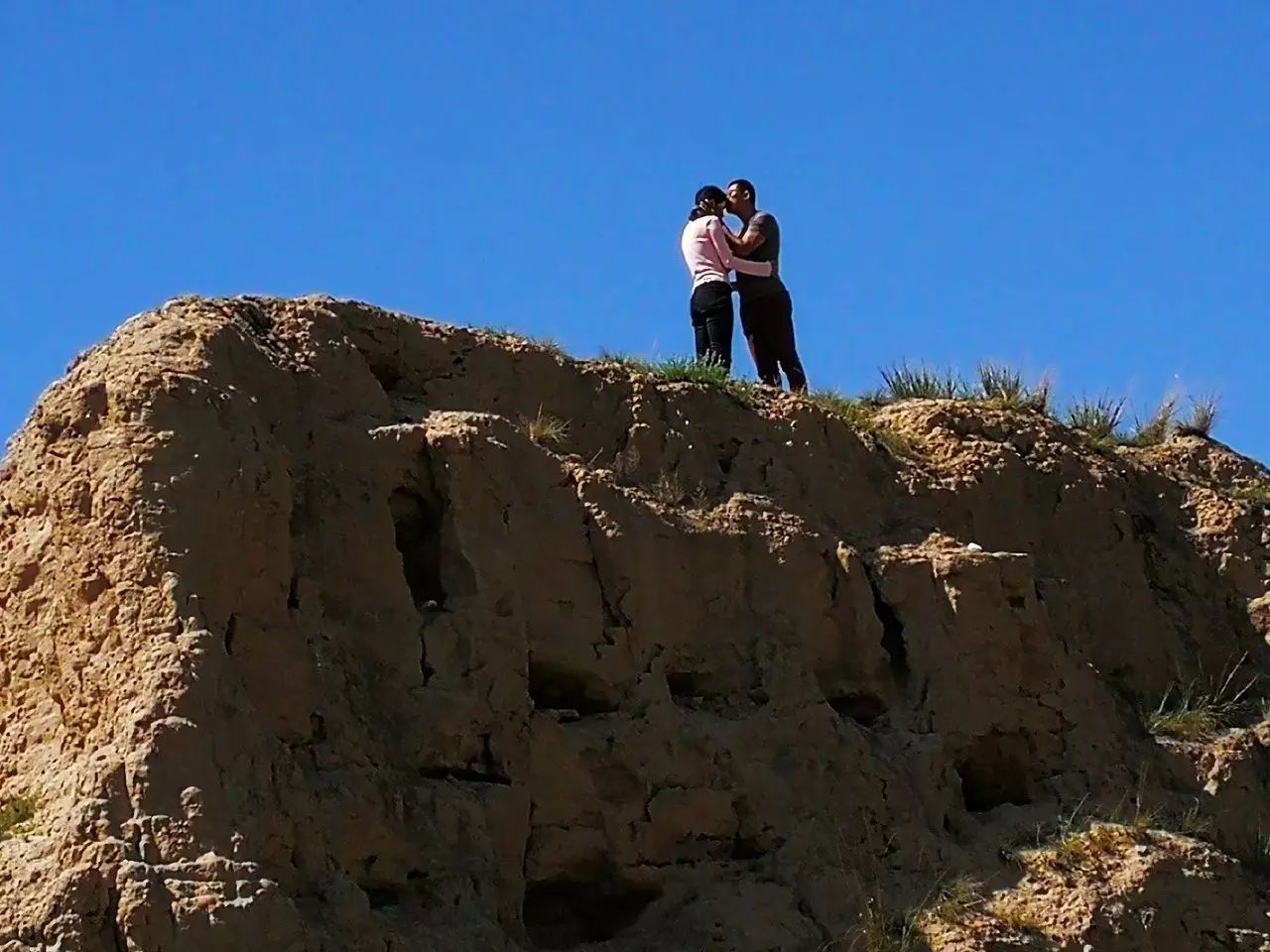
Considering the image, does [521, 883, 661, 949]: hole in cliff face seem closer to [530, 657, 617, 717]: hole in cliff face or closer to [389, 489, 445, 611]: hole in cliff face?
[530, 657, 617, 717]: hole in cliff face

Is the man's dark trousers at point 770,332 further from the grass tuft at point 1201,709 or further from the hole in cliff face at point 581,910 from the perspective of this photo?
the hole in cliff face at point 581,910

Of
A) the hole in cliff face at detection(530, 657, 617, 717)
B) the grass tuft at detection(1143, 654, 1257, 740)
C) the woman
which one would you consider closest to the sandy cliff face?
the hole in cliff face at detection(530, 657, 617, 717)

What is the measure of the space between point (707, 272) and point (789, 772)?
364 centimetres

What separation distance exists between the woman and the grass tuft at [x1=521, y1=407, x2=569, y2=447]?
1.97 metres

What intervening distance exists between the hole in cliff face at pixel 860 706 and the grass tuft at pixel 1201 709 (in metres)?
1.83

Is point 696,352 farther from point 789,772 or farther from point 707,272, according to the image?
point 789,772

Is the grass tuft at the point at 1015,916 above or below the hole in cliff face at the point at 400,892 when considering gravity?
below

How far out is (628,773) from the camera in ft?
30.3

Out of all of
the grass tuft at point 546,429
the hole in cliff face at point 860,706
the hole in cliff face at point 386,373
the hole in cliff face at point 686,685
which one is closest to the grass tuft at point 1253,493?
the hole in cliff face at point 860,706

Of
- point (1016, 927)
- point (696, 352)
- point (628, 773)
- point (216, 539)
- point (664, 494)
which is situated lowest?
point (1016, 927)

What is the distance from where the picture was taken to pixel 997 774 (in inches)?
420

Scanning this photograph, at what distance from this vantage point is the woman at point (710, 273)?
40.0ft

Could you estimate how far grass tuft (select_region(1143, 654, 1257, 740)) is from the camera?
37.7ft

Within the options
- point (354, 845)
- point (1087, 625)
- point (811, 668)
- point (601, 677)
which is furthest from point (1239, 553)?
point (354, 845)
